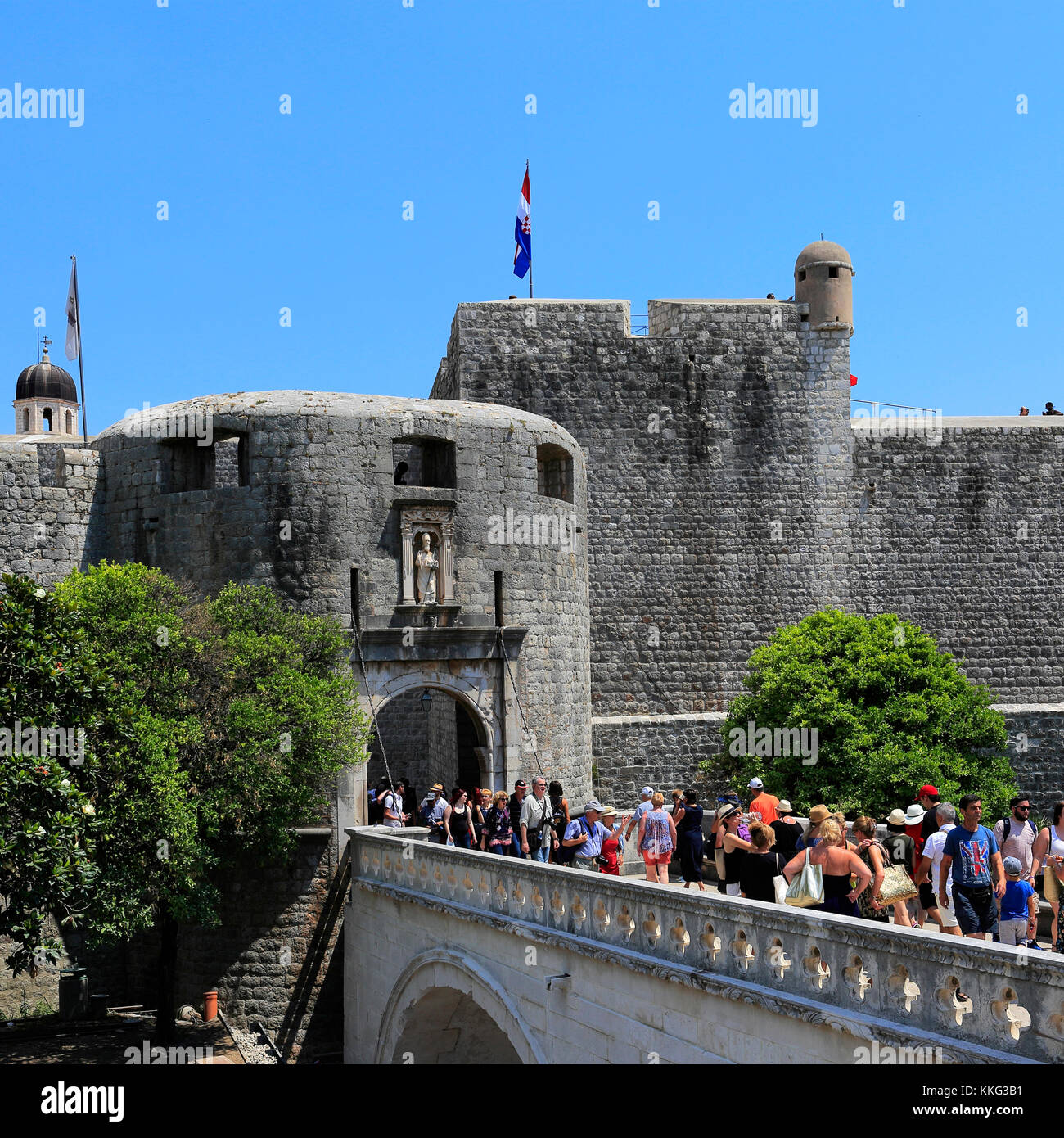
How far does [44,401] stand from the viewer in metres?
57.0

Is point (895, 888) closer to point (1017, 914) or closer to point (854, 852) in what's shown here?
point (854, 852)

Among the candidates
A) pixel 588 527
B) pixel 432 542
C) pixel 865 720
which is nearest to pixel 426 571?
pixel 432 542

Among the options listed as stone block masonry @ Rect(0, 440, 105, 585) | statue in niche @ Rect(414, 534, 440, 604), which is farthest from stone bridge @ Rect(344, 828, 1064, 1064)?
stone block masonry @ Rect(0, 440, 105, 585)

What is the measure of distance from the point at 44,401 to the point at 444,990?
154 feet

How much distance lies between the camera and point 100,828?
16.4m

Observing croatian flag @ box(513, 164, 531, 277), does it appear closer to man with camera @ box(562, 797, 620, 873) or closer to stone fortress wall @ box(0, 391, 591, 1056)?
stone fortress wall @ box(0, 391, 591, 1056)

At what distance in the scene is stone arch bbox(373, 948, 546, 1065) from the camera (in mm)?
13844

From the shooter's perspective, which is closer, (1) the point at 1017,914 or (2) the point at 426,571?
(1) the point at 1017,914

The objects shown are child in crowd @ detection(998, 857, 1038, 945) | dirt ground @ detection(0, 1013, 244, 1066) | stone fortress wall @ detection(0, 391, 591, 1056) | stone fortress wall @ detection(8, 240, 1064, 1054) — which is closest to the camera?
child in crowd @ detection(998, 857, 1038, 945)

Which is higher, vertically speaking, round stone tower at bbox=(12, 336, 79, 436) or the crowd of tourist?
round stone tower at bbox=(12, 336, 79, 436)

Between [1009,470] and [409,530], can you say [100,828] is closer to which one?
[409,530]

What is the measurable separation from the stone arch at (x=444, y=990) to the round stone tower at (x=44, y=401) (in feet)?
146

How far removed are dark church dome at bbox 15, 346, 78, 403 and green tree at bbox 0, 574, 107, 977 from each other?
45.3 meters
